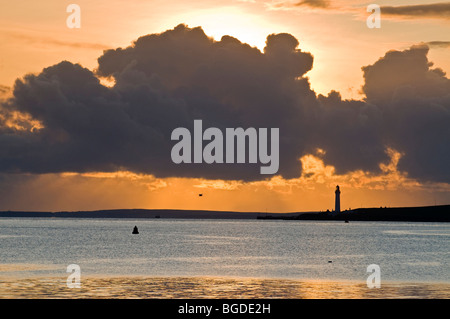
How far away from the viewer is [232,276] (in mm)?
63688

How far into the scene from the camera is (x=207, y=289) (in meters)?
50.7

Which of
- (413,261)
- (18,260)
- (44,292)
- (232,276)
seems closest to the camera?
(44,292)

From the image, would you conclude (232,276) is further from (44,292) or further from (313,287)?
(44,292)

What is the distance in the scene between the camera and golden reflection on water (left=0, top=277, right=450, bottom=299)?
150 ft

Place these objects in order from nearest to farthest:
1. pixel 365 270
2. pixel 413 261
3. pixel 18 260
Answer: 1. pixel 365 270
2. pixel 18 260
3. pixel 413 261

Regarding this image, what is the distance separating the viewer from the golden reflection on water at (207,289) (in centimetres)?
4559

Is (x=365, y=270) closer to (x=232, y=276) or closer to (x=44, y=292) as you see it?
(x=232, y=276)
